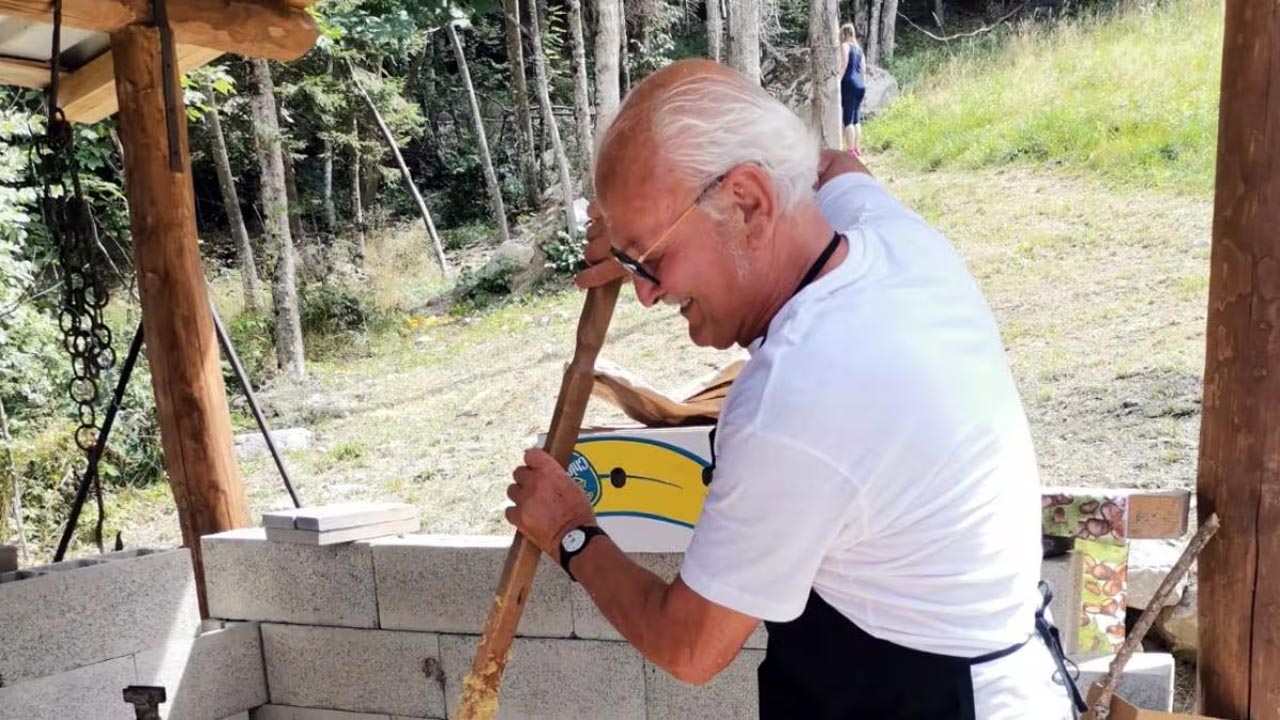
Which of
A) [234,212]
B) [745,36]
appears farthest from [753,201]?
[234,212]

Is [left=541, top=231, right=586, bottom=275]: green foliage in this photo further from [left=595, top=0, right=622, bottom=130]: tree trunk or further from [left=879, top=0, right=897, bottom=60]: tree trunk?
[left=879, top=0, right=897, bottom=60]: tree trunk

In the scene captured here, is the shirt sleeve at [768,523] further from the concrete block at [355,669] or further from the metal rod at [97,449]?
the metal rod at [97,449]

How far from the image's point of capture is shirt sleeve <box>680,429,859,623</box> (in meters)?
1.09

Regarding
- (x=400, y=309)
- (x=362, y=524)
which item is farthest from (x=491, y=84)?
(x=362, y=524)

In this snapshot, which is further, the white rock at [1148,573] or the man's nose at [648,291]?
the white rock at [1148,573]

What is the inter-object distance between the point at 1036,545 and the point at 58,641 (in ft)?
9.55

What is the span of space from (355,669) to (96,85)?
2318 millimetres

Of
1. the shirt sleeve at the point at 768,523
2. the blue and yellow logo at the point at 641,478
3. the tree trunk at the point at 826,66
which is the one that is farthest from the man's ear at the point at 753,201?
the tree trunk at the point at 826,66

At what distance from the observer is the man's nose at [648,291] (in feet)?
4.24

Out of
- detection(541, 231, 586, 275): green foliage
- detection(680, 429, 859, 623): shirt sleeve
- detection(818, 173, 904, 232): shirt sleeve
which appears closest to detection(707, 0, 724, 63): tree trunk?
detection(541, 231, 586, 275): green foliage

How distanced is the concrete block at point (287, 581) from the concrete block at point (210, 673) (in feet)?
0.36

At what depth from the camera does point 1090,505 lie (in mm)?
2477

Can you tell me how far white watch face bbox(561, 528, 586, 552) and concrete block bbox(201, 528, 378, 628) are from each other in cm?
201

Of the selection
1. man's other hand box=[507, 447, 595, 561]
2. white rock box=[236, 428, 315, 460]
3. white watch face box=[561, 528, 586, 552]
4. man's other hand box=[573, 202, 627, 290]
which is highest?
man's other hand box=[573, 202, 627, 290]
